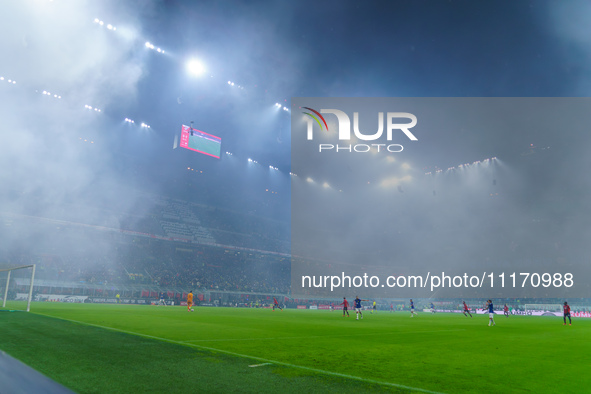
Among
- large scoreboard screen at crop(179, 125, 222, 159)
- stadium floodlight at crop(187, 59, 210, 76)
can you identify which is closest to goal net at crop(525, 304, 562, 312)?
large scoreboard screen at crop(179, 125, 222, 159)

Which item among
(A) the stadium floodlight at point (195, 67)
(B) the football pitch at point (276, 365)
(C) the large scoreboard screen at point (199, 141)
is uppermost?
(A) the stadium floodlight at point (195, 67)

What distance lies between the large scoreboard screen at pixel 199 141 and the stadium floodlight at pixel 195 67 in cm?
1131

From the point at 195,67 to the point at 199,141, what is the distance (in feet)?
45.5

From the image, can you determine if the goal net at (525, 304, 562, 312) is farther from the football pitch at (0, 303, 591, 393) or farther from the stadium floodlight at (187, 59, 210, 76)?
the stadium floodlight at (187, 59, 210, 76)

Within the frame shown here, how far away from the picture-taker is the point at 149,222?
2427 inches

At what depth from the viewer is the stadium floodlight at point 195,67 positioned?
36094mm

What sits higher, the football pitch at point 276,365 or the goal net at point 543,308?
the football pitch at point 276,365

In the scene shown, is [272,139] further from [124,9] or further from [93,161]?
[124,9]

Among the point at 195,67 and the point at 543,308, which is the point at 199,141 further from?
the point at 543,308

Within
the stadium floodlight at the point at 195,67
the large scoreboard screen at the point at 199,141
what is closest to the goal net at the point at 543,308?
the large scoreboard screen at the point at 199,141

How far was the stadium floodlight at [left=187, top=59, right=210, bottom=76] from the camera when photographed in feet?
118

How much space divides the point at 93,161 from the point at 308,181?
3094 cm

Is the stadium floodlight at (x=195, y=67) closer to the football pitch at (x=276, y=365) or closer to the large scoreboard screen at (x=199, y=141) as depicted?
the large scoreboard screen at (x=199, y=141)

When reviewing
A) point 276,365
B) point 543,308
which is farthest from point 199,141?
point 543,308
